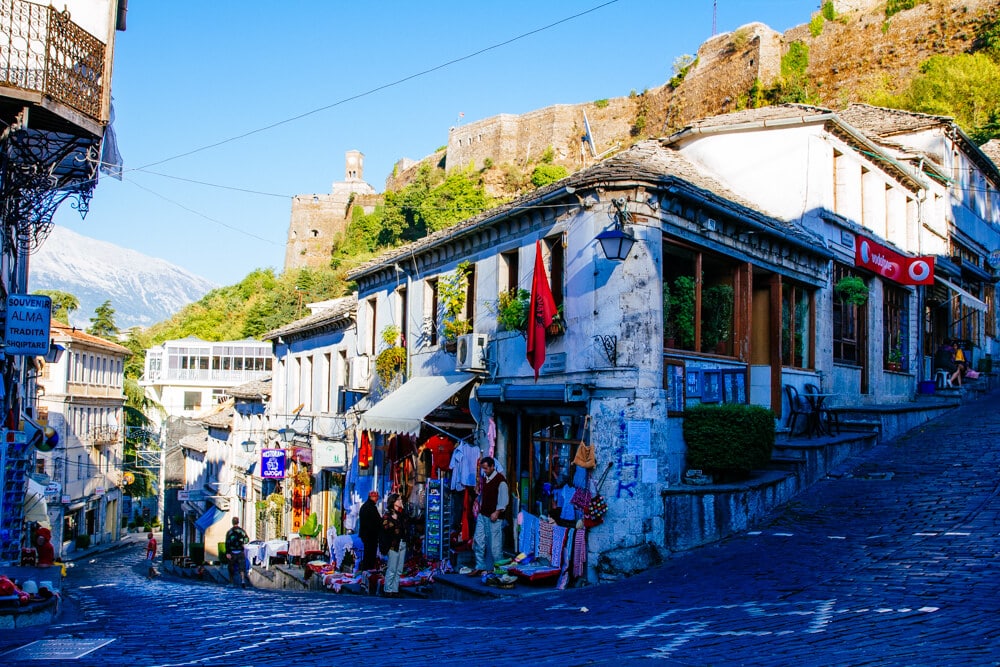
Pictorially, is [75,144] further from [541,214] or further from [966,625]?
[966,625]

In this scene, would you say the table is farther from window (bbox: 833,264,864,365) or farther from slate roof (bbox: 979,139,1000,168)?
slate roof (bbox: 979,139,1000,168)

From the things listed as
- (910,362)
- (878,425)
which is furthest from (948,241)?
(878,425)

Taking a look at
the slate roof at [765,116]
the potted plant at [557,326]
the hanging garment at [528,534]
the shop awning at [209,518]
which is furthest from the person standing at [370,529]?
the shop awning at [209,518]

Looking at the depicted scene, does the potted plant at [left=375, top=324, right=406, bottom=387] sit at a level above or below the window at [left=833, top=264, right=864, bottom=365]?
below

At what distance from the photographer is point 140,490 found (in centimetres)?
5659

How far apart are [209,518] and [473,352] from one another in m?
22.1

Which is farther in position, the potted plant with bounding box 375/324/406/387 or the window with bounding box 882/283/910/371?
the window with bounding box 882/283/910/371

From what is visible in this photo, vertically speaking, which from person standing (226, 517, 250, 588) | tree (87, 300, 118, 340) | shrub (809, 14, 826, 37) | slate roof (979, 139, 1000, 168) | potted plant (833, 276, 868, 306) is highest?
shrub (809, 14, 826, 37)

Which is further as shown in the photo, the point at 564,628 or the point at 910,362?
the point at 910,362

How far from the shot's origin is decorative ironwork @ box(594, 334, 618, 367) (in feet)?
39.9

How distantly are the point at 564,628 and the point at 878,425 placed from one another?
35.0 feet

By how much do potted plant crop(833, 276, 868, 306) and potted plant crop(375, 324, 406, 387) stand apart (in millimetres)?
9173

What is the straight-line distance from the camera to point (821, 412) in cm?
1686

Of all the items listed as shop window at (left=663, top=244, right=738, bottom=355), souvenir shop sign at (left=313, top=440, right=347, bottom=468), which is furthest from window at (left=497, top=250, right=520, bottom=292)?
souvenir shop sign at (left=313, top=440, right=347, bottom=468)
